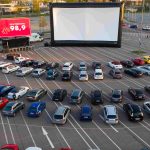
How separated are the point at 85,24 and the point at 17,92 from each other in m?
17.6

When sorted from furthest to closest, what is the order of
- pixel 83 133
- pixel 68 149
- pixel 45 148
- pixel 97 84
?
pixel 97 84, pixel 83 133, pixel 45 148, pixel 68 149

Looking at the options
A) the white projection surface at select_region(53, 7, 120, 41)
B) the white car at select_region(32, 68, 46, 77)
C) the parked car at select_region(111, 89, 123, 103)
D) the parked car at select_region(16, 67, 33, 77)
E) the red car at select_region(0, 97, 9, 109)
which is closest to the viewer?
the red car at select_region(0, 97, 9, 109)

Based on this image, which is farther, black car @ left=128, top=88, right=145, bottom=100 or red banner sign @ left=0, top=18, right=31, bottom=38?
red banner sign @ left=0, top=18, right=31, bottom=38

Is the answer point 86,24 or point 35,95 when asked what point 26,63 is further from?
point 35,95

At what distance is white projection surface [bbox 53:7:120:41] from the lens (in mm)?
46250

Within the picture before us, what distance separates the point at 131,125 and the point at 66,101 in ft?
28.4

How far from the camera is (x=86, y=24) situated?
47.7 m

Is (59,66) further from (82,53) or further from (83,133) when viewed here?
(83,133)

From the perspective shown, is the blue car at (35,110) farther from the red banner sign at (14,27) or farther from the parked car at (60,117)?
the red banner sign at (14,27)

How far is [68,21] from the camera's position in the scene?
47812mm

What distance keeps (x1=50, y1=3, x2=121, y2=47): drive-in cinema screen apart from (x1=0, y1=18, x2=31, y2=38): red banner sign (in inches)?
482

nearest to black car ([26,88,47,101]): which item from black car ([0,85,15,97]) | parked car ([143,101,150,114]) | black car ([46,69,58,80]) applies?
black car ([0,85,15,97])

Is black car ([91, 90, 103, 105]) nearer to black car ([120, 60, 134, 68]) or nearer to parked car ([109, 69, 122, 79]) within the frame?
parked car ([109, 69, 122, 79])

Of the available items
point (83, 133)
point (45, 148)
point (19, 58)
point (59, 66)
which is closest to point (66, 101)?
point (83, 133)
